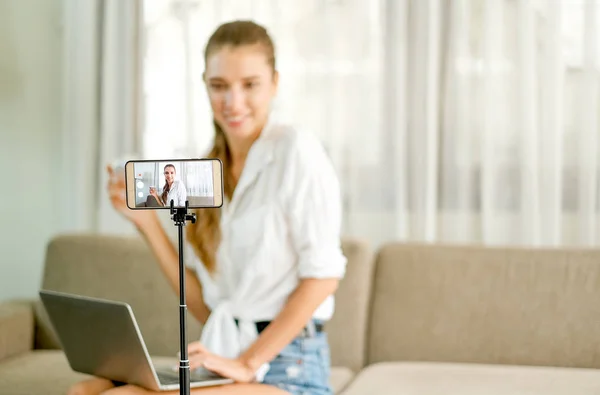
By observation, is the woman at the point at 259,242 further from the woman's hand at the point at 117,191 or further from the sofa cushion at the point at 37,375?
the sofa cushion at the point at 37,375

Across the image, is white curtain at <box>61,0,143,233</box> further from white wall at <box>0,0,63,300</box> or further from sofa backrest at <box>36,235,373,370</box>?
sofa backrest at <box>36,235,373,370</box>

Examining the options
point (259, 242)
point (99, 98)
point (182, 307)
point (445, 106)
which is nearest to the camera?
point (182, 307)

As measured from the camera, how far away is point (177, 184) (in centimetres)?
144

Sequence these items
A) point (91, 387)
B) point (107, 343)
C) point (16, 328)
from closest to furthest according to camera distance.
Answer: point (107, 343) → point (91, 387) → point (16, 328)

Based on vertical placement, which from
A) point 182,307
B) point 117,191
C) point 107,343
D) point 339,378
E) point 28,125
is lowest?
point 339,378

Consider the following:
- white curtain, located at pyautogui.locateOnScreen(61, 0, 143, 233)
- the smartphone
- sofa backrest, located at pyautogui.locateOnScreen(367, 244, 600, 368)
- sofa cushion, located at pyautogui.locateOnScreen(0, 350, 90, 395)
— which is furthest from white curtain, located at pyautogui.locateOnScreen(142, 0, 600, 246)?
the smartphone

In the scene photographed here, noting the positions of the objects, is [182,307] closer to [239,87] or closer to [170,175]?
[170,175]

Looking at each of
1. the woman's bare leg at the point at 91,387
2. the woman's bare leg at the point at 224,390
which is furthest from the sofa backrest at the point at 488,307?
the woman's bare leg at the point at 91,387

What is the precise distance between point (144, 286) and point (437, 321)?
0.84 metres

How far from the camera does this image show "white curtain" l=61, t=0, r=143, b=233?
3.32m

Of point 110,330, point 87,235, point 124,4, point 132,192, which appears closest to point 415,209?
point 87,235

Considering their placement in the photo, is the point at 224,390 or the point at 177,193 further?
the point at 224,390

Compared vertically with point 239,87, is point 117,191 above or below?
below

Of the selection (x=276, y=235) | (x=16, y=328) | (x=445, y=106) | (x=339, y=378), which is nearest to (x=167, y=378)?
(x=276, y=235)
